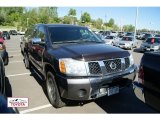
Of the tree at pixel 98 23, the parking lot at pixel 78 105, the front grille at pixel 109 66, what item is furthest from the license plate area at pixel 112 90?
the tree at pixel 98 23

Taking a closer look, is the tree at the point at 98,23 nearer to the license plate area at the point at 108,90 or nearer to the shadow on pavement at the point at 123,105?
the shadow on pavement at the point at 123,105

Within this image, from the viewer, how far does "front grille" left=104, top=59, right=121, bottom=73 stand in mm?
4543

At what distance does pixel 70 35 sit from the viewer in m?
5.85

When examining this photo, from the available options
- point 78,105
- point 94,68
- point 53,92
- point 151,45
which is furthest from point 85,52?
point 151,45

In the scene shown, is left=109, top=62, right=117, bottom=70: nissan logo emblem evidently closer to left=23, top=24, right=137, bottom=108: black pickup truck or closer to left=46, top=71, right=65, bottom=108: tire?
left=23, top=24, right=137, bottom=108: black pickup truck

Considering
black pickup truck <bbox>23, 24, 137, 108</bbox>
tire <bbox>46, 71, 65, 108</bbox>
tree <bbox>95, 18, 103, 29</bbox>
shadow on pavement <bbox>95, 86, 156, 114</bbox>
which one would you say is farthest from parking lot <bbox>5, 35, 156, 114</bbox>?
tree <bbox>95, 18, 103, 29</bbox>

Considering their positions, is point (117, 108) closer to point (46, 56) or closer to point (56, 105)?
point (56, 105)

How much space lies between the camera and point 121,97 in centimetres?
564

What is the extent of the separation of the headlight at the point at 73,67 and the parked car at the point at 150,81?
3.47 ft

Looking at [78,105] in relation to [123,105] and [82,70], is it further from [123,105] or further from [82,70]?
[82,70]

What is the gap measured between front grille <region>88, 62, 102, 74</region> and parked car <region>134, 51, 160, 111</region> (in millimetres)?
807

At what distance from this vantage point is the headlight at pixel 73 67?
14.2 ft

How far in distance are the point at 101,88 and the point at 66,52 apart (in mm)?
1048
